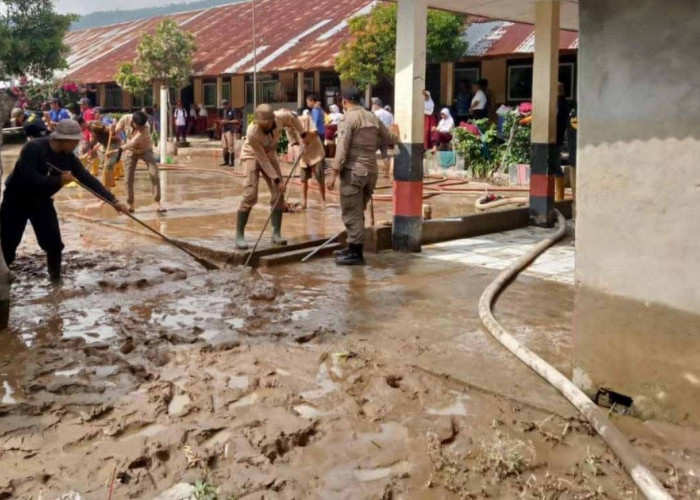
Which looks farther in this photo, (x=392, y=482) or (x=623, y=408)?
(x=623, y=408)

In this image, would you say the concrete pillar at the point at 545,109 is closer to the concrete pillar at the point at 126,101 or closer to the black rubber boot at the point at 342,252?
the black rubber boot at the point at 342,252

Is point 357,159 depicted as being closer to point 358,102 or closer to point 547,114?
point 358,102

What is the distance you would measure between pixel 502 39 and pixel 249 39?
1175 centimetres

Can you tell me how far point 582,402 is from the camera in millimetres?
3797

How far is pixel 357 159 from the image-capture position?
7.52m

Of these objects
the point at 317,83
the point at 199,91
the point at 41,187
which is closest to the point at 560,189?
the point at 41,187

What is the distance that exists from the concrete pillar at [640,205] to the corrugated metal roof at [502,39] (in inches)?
501

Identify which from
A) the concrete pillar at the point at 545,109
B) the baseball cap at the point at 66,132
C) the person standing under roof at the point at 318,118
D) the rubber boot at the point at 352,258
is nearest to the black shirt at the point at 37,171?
the baseball cap at the point at 66,132

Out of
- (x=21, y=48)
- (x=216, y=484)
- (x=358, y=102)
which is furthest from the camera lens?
(x=21, y=48)

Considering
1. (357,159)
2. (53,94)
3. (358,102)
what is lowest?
(357,159)

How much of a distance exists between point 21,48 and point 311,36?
364 inches

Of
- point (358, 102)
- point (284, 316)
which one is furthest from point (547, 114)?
point (284, 316)

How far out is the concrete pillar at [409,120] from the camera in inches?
304

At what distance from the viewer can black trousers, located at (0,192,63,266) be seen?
6.56m
